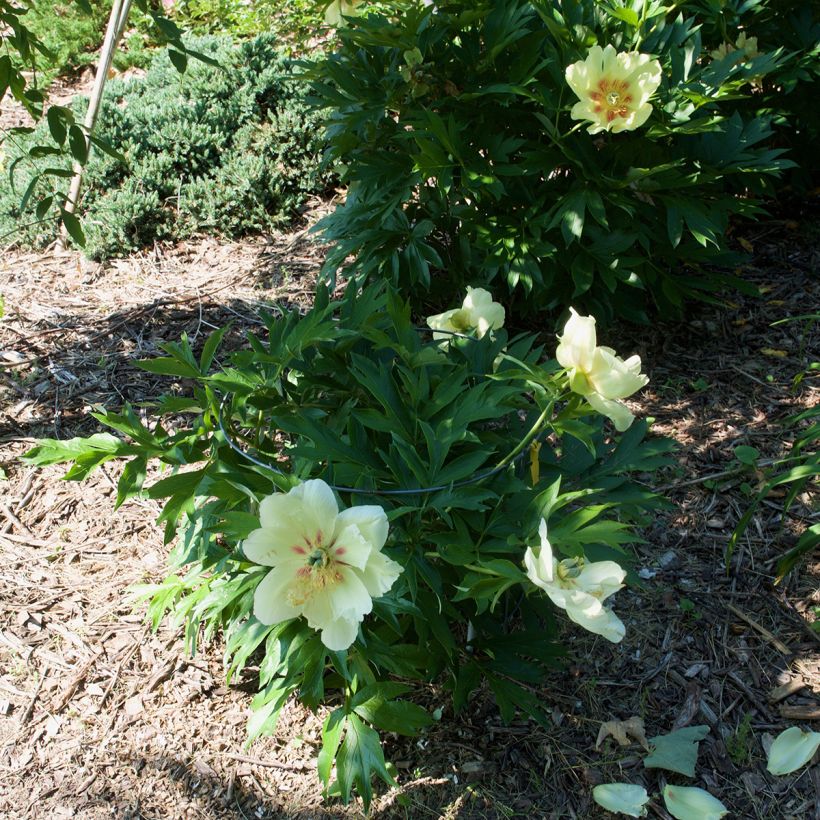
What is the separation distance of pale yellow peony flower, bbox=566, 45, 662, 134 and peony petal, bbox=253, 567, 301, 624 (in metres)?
1.82

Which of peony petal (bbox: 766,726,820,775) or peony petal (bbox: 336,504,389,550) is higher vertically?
peony petal (bbox: 336,504,389,550)

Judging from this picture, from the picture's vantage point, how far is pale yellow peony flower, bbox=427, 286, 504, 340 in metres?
1.98

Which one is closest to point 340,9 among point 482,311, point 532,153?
point 532,153

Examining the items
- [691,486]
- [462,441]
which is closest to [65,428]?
[462,441]

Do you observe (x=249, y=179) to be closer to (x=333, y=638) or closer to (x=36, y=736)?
(x=36, y=736)

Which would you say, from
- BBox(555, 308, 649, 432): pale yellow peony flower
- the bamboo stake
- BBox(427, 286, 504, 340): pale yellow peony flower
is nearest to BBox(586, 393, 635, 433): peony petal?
BBox(555, 308, 649, 432): pale yellow peony flower

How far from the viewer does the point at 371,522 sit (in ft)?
4.79

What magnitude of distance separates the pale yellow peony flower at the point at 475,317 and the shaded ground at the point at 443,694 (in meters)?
0.97

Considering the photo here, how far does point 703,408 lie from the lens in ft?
10.5

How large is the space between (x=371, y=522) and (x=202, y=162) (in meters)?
3.48

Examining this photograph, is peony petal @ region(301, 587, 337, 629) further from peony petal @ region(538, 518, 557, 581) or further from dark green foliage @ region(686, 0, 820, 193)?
dark green foliage @ region(686, 0, 820, 193)

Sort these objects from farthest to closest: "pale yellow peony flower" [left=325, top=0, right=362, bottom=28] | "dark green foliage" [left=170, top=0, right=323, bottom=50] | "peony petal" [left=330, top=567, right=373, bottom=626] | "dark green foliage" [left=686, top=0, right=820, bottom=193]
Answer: "dark green foliage" [left=170, top=0, right=323, bottom=50], "dark green foliage" [left=686, top=0, right=820, bottom=193], "pale yellow peony flower" [left=325, top=0, right=362, bottom=28], "peony petal" [left=330, top=567, right=373, bottom=626]

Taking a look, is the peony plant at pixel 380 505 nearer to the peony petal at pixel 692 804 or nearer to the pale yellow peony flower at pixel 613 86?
the peony petal at pixel 692 804

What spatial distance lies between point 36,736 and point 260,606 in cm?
121
